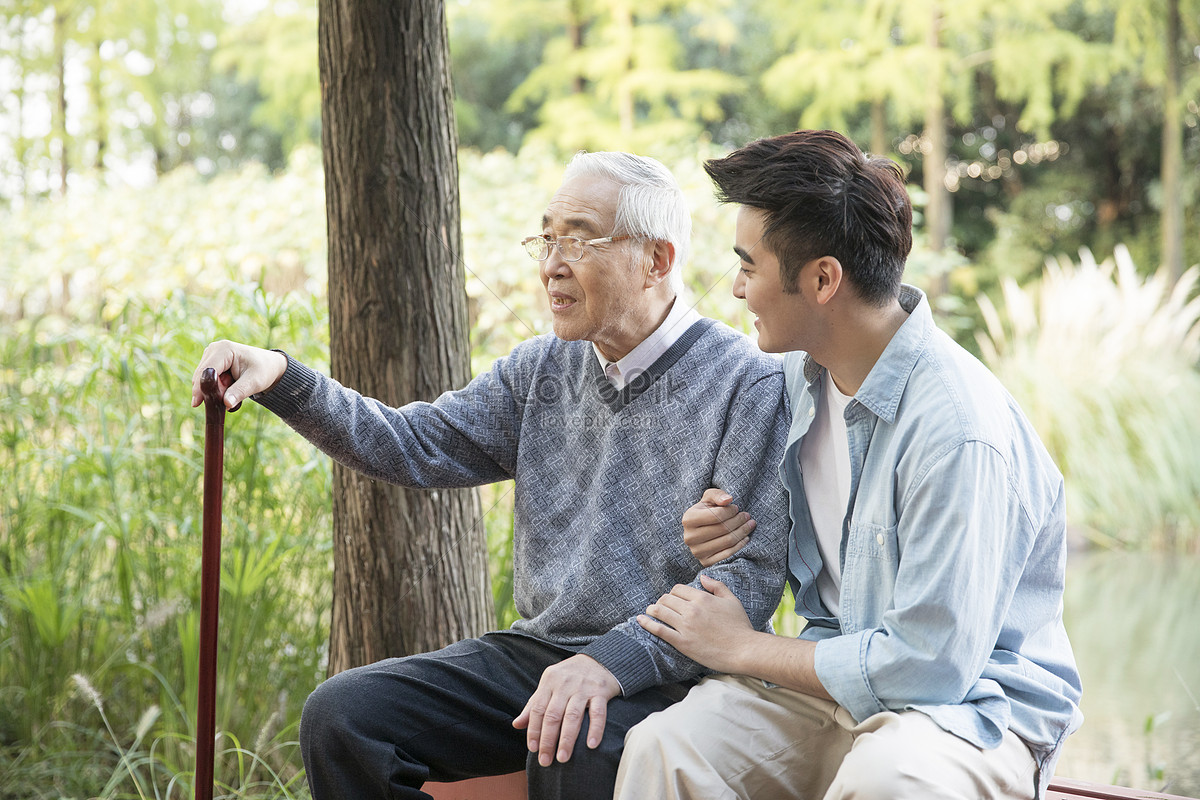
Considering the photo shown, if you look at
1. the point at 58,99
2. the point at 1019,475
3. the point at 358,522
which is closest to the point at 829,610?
the point at 1019,475

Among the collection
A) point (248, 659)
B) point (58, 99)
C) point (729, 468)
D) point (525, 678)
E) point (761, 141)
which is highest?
point (58, 99)

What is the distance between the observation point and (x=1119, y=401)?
17.6ft

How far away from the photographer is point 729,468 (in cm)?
161

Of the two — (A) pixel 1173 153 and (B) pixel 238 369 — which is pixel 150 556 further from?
(A) pixel 1173 153

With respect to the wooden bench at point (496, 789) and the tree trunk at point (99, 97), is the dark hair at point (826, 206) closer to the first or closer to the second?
the wooden bench at point (496, 789)

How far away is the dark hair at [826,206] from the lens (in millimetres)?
1439

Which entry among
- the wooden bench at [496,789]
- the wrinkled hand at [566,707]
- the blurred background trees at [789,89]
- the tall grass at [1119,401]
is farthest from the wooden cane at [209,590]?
the blurred background trees at [789,89]

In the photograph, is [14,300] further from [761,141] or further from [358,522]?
[761,141]

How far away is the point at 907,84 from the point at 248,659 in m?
7.25

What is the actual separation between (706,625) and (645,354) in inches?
19.0

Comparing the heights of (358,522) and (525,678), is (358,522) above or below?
above

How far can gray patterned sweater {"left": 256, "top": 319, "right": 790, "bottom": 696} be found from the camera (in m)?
1.59

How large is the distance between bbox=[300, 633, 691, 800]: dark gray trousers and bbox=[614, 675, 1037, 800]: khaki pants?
7cm

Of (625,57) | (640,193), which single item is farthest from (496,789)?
(625,57)
